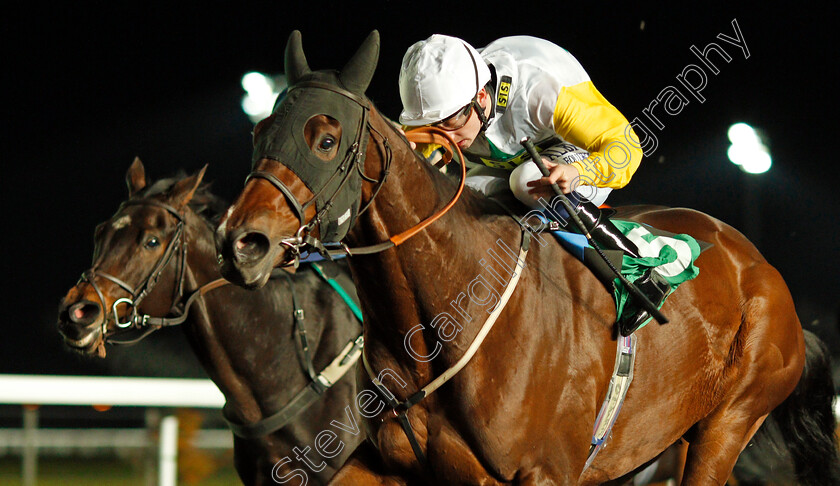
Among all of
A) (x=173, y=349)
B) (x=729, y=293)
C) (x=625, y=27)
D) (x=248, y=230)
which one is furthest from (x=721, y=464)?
(x=173, y=349)

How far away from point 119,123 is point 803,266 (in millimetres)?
10242

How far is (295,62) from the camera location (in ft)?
7.17

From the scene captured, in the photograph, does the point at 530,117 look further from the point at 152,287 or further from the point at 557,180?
the point at 152,287

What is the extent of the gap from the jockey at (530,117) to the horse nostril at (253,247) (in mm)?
854

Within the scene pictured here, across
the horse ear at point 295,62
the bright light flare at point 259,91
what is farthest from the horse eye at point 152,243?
the bright light flare at point 259,91

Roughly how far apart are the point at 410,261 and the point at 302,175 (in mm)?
475

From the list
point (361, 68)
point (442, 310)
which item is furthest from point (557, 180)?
point (361, 68)

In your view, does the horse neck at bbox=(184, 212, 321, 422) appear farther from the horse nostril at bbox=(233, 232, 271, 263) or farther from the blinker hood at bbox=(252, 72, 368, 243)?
the horse nostril at bbox=(233, 232, 271, 263)

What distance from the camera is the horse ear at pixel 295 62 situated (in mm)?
2160

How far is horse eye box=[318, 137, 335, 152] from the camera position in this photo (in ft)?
6.47

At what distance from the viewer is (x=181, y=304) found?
12.6 feet

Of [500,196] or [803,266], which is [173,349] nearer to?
[803,266]

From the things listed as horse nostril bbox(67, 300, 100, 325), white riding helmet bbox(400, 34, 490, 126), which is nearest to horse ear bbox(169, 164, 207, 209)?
horse nostril bbox(67, 300, 100, 325)

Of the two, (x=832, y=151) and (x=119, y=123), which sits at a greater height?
(x=119, y=123)
